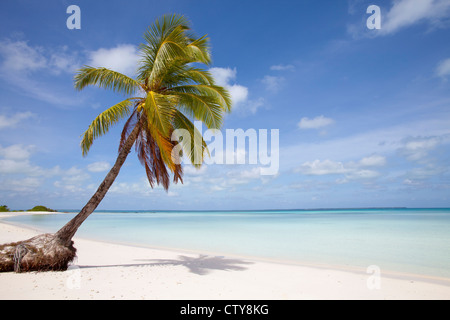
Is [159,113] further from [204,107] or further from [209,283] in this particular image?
[209,283]

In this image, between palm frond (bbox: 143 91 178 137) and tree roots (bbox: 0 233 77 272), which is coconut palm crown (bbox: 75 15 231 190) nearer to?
palm frond (bbox: 143 91 178 137)

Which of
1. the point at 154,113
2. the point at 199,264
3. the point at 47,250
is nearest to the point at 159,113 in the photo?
the point at 154,113

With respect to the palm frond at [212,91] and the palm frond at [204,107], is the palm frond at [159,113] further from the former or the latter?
the palm frond at [212,91]

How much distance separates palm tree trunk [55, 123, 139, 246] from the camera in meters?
5.94

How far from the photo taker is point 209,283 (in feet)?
16.9

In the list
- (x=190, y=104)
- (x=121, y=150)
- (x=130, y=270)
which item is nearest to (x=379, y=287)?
(x=130, y=270)

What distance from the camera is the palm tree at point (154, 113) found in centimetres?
558

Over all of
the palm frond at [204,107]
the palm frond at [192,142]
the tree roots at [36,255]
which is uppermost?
the palm frond at [204,107]

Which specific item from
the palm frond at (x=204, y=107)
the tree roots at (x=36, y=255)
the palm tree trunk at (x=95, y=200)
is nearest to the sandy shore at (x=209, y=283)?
the tree roots at (x=36, y=255)

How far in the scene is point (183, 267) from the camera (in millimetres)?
6719

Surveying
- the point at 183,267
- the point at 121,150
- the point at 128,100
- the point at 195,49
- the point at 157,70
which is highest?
the point at 195,49
